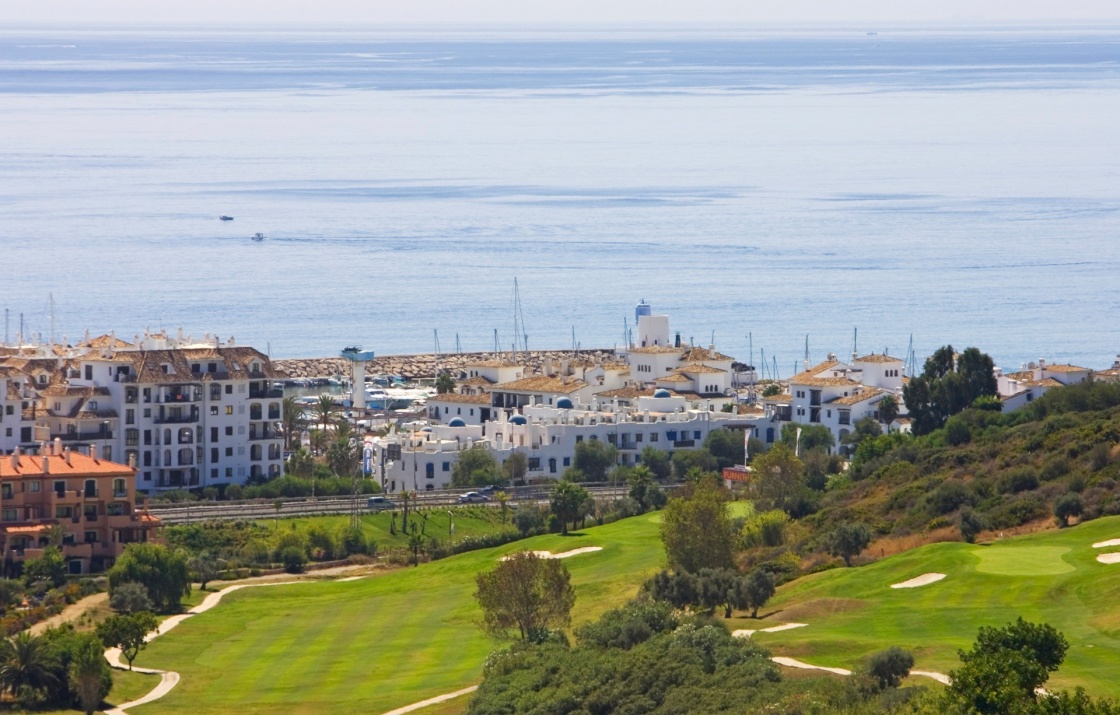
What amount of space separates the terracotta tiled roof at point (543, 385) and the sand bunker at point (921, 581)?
61.1 m

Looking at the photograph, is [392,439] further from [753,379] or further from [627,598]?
[627,598]

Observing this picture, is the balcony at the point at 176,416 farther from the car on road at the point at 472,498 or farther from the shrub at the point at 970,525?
the shrub at the point at 970,525

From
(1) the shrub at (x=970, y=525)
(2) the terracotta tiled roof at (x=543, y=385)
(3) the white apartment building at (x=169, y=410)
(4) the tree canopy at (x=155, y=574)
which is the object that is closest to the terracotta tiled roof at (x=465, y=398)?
(2) the terracotta tiled roof at (x=543, y=385)

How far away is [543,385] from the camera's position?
4658 inches

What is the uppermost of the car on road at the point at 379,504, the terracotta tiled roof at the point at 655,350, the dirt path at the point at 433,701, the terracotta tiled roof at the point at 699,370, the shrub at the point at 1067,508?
the terracotta tiled roof at the point at 655,350

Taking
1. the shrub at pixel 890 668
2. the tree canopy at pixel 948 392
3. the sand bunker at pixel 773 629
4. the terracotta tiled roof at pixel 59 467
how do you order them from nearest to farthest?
the shrub at pixel 890 668
the sand bunker at pixel 773 629
the terracotta tiled roof at pixel 59 467
the tree canopy at pixel 948 392

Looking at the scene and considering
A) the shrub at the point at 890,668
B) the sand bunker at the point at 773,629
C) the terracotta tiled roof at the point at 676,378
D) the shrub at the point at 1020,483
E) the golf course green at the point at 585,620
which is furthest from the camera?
the terracotta tiled roof at the point at 676,378

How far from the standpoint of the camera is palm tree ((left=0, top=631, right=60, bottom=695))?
53.8m

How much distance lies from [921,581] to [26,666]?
2222 centimetres

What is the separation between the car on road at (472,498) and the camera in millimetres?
92625

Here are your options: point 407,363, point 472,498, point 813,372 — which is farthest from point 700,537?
point 407,363

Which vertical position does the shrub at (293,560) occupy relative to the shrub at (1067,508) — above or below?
below

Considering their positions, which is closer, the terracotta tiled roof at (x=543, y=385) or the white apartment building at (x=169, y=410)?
the white apartment building at (x=169, y=410)

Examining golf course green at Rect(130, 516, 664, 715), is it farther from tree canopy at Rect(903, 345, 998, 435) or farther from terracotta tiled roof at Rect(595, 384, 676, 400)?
terracotta tiled roof at Rect(595, 384, 676, 400)
